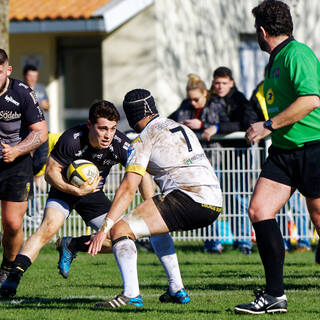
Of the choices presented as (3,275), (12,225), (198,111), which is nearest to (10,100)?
(12,225)

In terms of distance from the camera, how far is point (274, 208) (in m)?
7.00

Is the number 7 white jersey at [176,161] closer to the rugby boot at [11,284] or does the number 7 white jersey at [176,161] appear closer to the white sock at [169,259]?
the white sock at [169,259]

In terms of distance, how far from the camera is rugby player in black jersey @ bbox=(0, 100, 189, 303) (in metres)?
8.01

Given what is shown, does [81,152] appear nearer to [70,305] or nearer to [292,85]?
[70,305]

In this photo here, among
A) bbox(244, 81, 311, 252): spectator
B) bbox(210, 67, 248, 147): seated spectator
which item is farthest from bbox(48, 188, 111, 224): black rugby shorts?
bbox(210, 67, 248, 147): seated spectator

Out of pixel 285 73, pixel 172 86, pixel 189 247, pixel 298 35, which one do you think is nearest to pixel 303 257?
pixel 189 247

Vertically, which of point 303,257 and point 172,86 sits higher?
point 172,86

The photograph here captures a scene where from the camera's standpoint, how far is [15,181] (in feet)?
29.1

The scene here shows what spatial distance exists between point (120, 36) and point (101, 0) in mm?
841

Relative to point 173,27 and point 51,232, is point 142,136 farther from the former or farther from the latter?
point 173,27

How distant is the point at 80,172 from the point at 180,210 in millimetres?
1394

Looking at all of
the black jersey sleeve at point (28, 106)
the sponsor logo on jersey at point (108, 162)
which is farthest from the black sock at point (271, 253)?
the black jersey sleeve at point (28, 106)

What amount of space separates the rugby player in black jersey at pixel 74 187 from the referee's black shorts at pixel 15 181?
0.49m

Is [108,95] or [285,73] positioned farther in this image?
[108,95]
